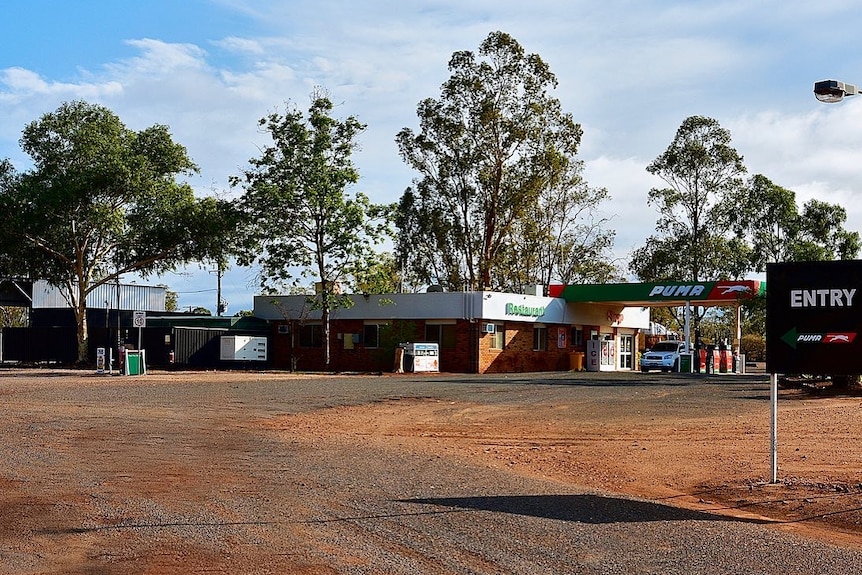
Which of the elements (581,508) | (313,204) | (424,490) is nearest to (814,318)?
(581,508)

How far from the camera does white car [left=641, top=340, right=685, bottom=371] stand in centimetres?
5097

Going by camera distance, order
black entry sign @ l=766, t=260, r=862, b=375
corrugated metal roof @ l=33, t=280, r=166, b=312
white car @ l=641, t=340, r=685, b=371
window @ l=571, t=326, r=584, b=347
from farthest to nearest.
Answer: corrugated metal roof @ l=33, t=280, r=166, b=312, window @ l=571, t=326, r=584, b=347, white car @ l=641, t=340, r=685, b=371, black entry sign @ l=766, t=260, r=862, b=375

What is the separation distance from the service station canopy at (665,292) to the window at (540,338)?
215 cm

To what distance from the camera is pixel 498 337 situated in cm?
4912

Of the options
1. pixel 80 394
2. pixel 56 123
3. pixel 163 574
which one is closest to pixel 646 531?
pixel 163 574

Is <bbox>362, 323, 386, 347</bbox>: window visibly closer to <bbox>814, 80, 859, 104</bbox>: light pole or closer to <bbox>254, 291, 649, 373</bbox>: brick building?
<bbox>254, 291, 649, 373</bbox>: brick building

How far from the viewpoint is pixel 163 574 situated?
777 cm

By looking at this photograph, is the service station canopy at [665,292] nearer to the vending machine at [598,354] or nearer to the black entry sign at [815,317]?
the vending machine at [598,354]

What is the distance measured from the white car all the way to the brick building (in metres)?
3.91

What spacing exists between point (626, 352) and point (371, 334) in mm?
17219

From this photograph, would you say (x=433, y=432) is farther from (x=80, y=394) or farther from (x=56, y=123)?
(x=56, y=123)

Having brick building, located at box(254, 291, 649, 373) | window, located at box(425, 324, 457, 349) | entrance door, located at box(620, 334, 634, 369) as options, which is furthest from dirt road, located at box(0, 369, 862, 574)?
entrance door, located at box(620, 334, 634, 369)

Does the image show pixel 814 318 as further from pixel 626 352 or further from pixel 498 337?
pixel 626 352

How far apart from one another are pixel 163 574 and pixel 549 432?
40.2ft
